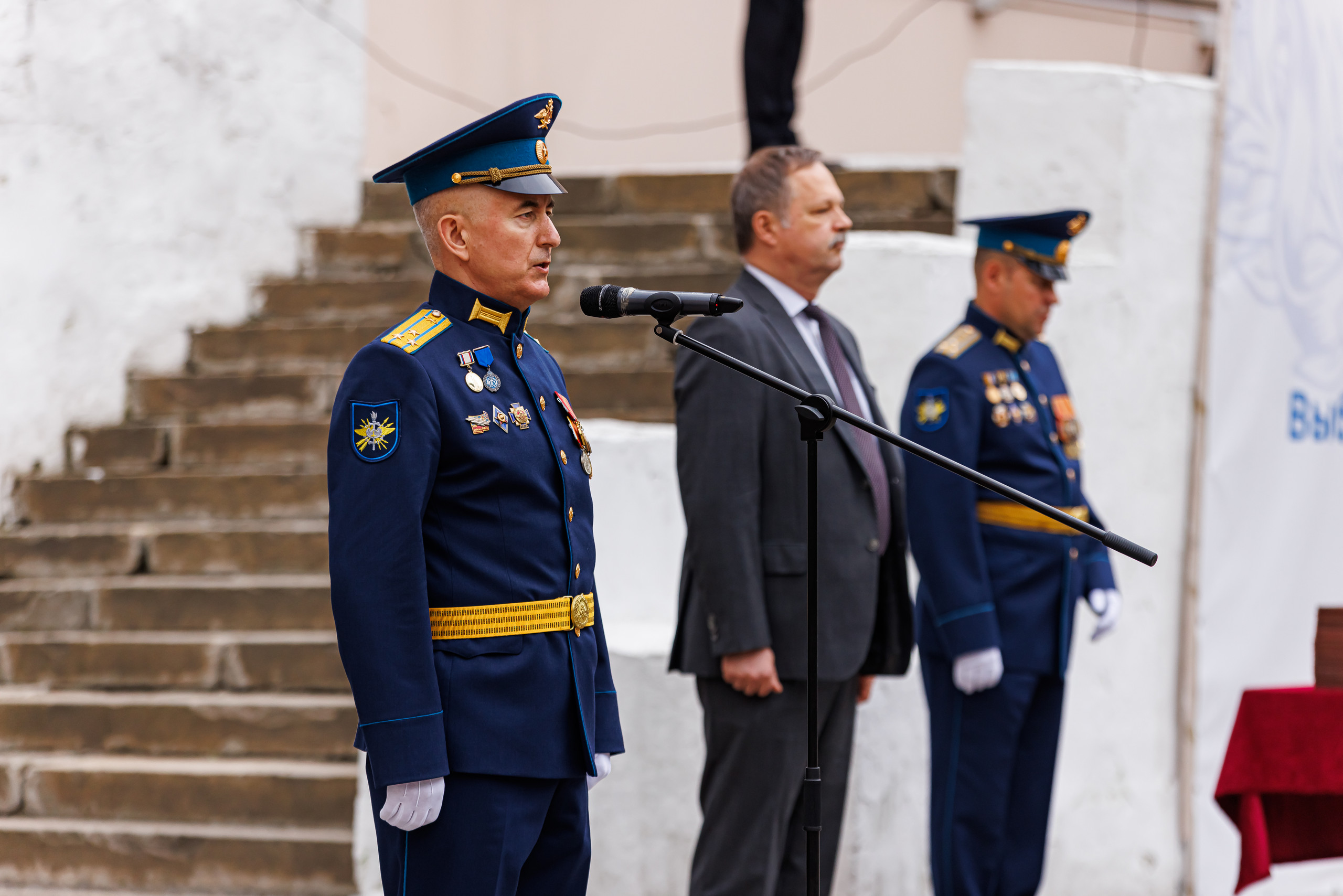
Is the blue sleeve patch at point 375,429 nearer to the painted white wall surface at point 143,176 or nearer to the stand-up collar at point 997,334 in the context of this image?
the stand-up collar at point 997,334

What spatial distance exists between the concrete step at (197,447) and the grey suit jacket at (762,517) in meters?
2.55

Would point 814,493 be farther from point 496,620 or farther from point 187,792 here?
point 187,792

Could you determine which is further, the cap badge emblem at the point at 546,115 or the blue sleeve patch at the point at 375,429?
the cap badge emblem at the point at 546,115

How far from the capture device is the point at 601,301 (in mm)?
1984

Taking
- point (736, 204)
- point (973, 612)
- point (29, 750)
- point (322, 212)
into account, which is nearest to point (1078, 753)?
point (973, 612)

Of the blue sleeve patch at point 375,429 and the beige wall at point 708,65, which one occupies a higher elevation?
the beige wall at point 708,65

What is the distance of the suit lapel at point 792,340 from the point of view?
287 centimetres

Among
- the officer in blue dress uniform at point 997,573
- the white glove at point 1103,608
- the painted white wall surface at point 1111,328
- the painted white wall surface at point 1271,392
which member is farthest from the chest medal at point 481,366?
the painted white wall surface at point 1271,392

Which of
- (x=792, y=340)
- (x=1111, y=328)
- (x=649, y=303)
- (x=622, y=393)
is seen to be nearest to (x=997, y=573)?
(x=792, y=340)

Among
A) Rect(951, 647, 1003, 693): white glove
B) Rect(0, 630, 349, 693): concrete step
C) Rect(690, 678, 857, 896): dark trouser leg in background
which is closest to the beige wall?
Rect(0, 630, 349, 693): concrete step

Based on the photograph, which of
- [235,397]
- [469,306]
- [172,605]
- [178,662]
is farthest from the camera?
[235,397]

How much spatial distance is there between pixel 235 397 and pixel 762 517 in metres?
3.08

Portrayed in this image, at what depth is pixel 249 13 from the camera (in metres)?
5.80

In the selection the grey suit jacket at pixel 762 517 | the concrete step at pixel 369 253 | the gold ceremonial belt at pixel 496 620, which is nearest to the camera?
the gold ceremonial belt at pixel 496 620
